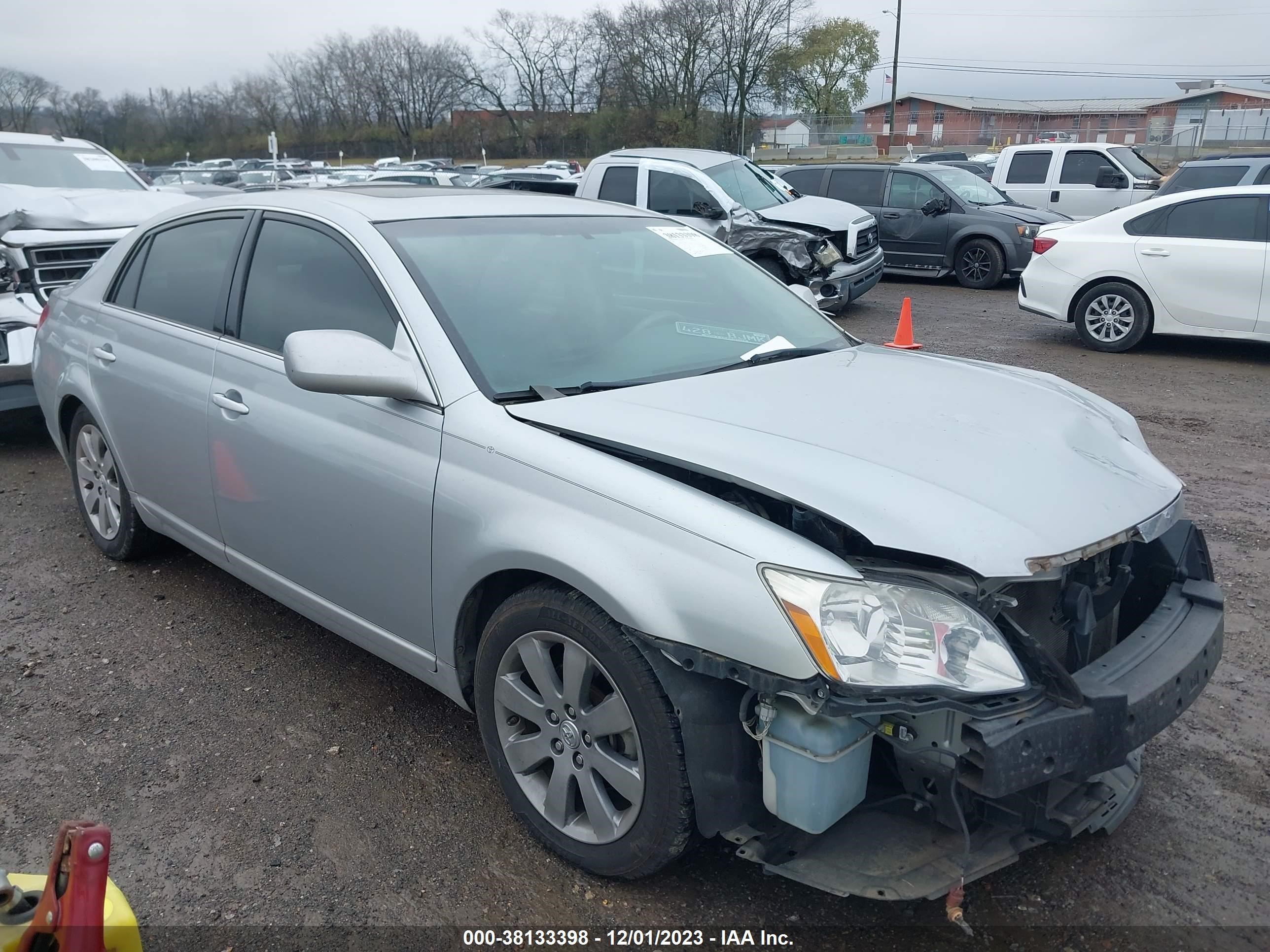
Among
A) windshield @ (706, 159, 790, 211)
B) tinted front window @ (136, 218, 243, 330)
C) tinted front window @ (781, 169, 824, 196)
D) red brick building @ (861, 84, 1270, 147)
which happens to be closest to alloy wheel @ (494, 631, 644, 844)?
tinted front window @ (136, 218, 243, 330)

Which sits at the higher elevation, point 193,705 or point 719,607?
point 719,607

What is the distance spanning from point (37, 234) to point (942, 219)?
1137cm

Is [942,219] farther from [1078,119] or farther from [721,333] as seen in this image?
[1078,119]

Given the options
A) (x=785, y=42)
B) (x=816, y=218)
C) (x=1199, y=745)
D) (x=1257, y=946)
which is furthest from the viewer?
(x=785, y=42)

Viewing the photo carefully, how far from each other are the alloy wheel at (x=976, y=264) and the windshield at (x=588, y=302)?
11.3 meters

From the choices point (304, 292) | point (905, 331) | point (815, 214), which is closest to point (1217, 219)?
point (905, 331)

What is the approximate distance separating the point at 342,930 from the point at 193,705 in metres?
1.41

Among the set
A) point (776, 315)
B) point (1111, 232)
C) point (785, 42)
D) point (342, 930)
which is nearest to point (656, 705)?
point (342, 930)

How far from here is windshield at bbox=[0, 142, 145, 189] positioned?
866 cm

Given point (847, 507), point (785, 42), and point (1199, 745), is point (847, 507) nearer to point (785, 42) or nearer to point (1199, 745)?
point (1199, 745)

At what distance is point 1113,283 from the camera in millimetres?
9680

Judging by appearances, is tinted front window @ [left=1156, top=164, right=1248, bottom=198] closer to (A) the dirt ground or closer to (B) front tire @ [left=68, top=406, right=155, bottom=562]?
(A) the dirt ground

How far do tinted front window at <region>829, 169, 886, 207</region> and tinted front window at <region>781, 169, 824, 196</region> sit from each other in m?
0.20

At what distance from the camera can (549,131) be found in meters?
62.7
